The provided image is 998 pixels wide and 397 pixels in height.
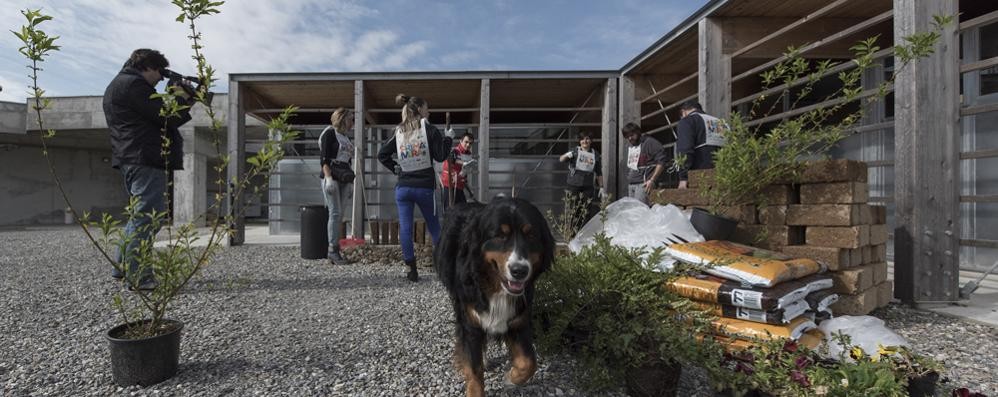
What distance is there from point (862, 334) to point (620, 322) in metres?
1.27

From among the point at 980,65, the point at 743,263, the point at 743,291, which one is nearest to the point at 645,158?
the point at 980,65

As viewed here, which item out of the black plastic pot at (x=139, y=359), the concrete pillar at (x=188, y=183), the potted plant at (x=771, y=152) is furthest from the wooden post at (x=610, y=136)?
the concrete pillar at (x=188, y=183)

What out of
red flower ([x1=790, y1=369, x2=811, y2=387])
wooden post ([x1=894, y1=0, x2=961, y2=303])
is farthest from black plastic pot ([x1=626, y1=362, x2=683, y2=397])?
wooden post ([x1=894, y1=0, x2=961, y2=303])

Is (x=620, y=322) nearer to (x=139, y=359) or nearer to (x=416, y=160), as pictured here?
(x=139, y=359)

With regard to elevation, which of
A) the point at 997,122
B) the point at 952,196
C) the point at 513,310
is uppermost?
the point at 997,122

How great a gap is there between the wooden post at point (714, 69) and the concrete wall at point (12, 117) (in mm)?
17793

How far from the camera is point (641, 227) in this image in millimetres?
3305

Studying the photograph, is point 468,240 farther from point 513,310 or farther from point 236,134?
point 236,134

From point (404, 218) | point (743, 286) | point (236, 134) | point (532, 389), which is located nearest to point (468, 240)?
point (532, 389)

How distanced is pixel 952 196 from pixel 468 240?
152 inches

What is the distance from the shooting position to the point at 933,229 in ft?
11.0

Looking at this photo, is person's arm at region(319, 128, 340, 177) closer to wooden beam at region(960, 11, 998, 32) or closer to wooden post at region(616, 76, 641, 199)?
wooden post at region(616, 76, 641, 199)

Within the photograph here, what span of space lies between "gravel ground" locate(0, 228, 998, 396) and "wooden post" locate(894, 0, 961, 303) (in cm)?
39

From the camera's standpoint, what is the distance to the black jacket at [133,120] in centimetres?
342
